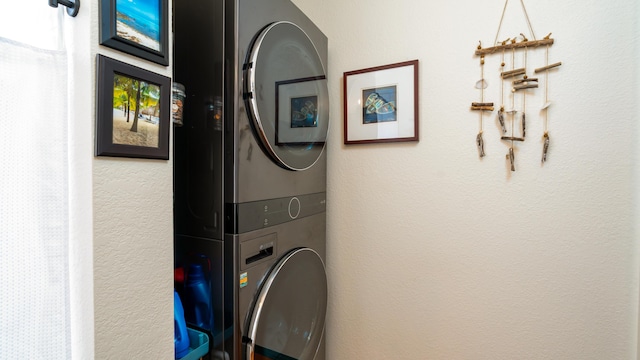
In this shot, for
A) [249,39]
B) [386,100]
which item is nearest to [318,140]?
[386,100]

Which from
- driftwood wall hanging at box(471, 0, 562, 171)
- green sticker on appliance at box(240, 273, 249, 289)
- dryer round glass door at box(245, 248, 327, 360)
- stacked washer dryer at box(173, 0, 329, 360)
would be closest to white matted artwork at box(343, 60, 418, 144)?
driftwood wall hanging at box(471, 0, 562, 171)

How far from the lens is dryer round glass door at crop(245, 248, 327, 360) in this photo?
2.80 ft

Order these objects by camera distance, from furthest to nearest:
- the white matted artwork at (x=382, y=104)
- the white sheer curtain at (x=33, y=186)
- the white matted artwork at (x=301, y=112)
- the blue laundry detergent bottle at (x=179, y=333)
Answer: the white matted artwork at (x=382, y=104), the white matted artwork at (x=301, y=112), the blue laundry detergent bottle at (x=179, y=333), the white sheer curtain at (x=33, y=186)

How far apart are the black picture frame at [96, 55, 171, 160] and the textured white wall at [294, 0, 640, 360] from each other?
2.89 ft

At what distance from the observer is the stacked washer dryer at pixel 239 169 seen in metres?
0.79

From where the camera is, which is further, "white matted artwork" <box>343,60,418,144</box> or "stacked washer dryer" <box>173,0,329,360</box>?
"white matted artwork" <box>343,60,418,144</box>

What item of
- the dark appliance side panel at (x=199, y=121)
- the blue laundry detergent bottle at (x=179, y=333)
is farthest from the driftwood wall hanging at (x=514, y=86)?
the blue laundry detergent bottle at (x=179, y=333)

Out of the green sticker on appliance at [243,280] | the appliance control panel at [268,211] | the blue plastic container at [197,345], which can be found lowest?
the blue plastic container at [197,345]

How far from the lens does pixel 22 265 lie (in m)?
0.50

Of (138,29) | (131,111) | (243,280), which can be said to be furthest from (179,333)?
(138,29)

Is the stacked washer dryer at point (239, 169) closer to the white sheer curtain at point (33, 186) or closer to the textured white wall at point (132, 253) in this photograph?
the textured white wall at point (132, 253)

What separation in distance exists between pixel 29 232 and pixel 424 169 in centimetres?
124

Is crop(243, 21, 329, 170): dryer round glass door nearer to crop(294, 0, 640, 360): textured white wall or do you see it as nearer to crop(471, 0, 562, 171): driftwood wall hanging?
crop(294, 0, 640, 360): textured white wall

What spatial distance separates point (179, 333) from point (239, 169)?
0.50 meters
